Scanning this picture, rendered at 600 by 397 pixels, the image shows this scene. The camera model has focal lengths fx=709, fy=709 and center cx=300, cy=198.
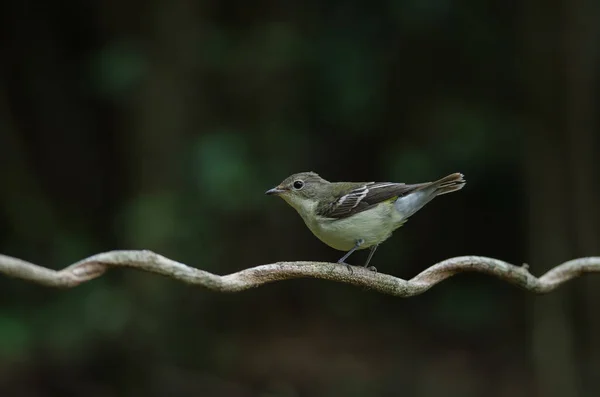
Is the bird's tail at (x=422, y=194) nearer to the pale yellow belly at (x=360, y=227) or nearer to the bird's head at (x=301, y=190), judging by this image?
the pale yellow belly at (x=360, y=227)

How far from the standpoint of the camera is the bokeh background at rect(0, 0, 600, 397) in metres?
6.15

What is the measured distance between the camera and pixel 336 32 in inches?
278

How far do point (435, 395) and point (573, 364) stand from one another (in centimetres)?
130

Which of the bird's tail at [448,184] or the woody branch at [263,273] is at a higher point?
the bird's tail at [448,184]

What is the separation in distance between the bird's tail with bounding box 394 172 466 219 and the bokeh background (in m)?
2.80

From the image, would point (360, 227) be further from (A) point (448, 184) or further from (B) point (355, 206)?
(A) point (448, 184)

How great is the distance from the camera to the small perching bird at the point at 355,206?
3.61 m

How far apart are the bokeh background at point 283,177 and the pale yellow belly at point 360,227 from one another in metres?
2.72

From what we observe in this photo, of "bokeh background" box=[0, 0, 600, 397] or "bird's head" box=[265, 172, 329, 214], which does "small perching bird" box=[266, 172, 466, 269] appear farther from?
"bokeh background" box=[0, 0, 600, 397]

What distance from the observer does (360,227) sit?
3660 mm

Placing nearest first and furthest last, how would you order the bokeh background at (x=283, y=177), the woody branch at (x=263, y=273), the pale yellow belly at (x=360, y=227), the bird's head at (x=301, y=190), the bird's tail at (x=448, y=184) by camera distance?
the woody branch at (x=263, y=273) < the bird's tail at (x=448, y=184) < the pale yellow belly at (x=360, y=227) < the bird's head at (x=301, y=190) < the bokeh background at (x=283, y=177)

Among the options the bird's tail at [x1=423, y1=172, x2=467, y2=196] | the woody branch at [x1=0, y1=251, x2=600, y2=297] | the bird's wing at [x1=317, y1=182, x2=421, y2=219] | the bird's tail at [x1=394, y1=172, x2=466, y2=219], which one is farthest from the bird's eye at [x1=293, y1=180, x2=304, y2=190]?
the woody branch at [x1=0, y1=251, x2=600, y2=297]

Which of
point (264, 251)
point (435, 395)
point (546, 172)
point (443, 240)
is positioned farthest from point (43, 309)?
point (546, 172)

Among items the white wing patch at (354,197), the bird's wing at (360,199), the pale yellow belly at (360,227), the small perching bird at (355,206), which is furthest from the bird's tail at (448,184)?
the white wing patch at (354,197)
